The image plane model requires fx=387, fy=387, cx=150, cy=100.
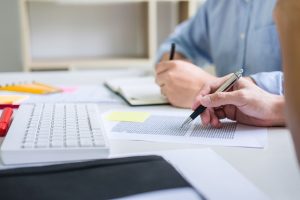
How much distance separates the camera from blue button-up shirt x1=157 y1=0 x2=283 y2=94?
3.61ft

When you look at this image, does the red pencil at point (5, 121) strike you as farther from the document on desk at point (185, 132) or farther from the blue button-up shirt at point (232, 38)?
the blue button-up shirt at point (232, 38)

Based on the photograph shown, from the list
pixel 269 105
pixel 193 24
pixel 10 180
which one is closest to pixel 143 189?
pixel 10 180

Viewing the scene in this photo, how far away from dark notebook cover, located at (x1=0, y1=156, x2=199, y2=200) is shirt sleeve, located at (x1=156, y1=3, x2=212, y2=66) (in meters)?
0.95

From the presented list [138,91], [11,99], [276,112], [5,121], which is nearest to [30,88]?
[11,99]

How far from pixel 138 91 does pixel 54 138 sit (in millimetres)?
492

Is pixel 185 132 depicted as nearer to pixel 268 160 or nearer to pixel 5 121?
pixel 268 160

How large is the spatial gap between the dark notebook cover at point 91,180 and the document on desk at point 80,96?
486 millimetres

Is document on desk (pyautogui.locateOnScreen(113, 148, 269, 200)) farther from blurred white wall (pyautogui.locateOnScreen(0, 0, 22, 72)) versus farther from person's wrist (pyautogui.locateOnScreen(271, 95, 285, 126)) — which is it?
blurred white wall (pyautogui.locateOnScreen(0, 0, 22, 72))

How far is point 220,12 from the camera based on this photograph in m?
1.30

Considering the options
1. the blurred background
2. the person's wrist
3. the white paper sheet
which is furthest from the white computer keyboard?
the blurred background

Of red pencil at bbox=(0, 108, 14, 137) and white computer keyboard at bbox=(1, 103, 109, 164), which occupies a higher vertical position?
white computer keyboard at bbox=(1, 103, 109, 164)

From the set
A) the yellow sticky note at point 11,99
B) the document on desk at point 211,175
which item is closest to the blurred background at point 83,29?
the yellow sticky note at point 11,99

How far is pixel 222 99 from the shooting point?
681 mm

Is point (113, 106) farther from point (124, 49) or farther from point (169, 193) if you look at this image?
point (124, 49)
